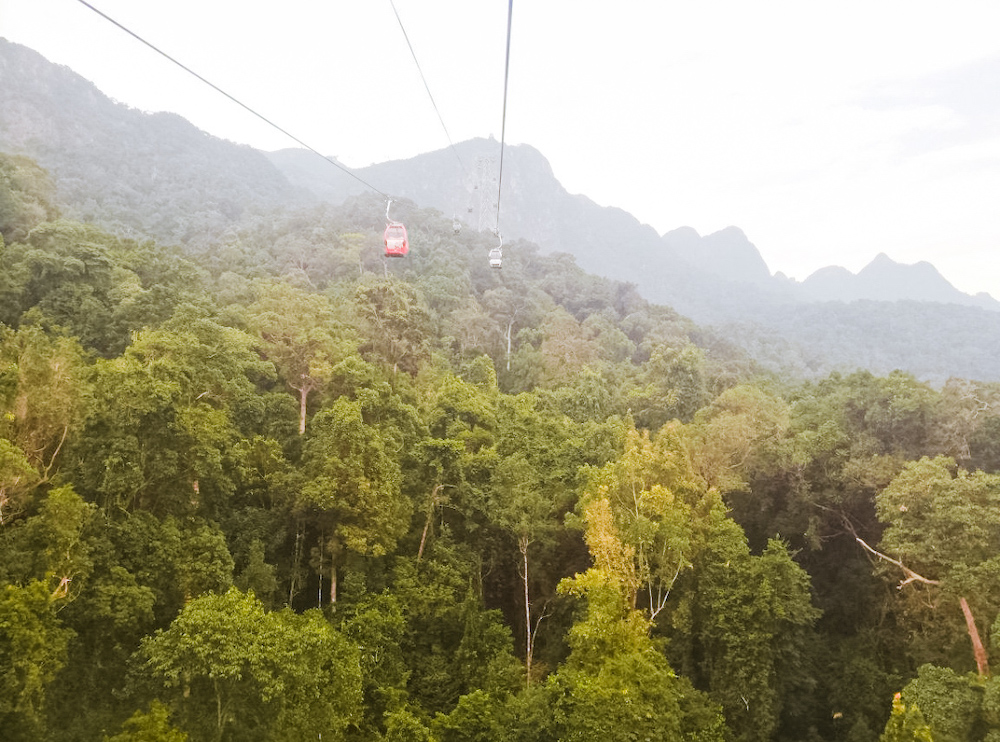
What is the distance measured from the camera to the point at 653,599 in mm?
15422

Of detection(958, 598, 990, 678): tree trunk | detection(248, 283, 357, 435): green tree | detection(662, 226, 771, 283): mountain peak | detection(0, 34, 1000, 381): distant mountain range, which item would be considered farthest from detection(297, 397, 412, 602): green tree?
detection(662, 226, 771, 283): mountain peak

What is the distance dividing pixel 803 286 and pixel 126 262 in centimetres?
14931

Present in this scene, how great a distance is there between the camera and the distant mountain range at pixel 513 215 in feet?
180

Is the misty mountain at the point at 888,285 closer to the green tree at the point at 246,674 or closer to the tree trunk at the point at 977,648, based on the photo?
the tree trunk at the point at 977,648

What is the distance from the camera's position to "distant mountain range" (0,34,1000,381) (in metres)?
54.8

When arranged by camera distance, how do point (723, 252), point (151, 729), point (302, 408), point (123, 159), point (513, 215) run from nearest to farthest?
point (151, 729) → point (302, 408) → point (123, 159) → point (513, 215) → point (723, 252)

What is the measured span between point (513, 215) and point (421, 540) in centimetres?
11023

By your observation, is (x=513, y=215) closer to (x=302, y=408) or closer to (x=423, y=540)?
(x=302, y=408)

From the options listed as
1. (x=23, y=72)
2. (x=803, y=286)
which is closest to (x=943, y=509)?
(x=23, y=72)

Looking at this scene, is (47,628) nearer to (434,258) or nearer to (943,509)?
(943,509)

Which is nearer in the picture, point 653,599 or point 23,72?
point 653,599

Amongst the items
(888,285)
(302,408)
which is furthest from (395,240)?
(888,285)

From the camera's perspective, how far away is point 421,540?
1631 centimetres

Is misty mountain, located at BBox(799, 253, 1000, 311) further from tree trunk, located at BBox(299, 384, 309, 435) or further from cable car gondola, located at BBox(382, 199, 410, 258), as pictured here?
tree trunk, located at BBox(299, 384, 309, 435)
